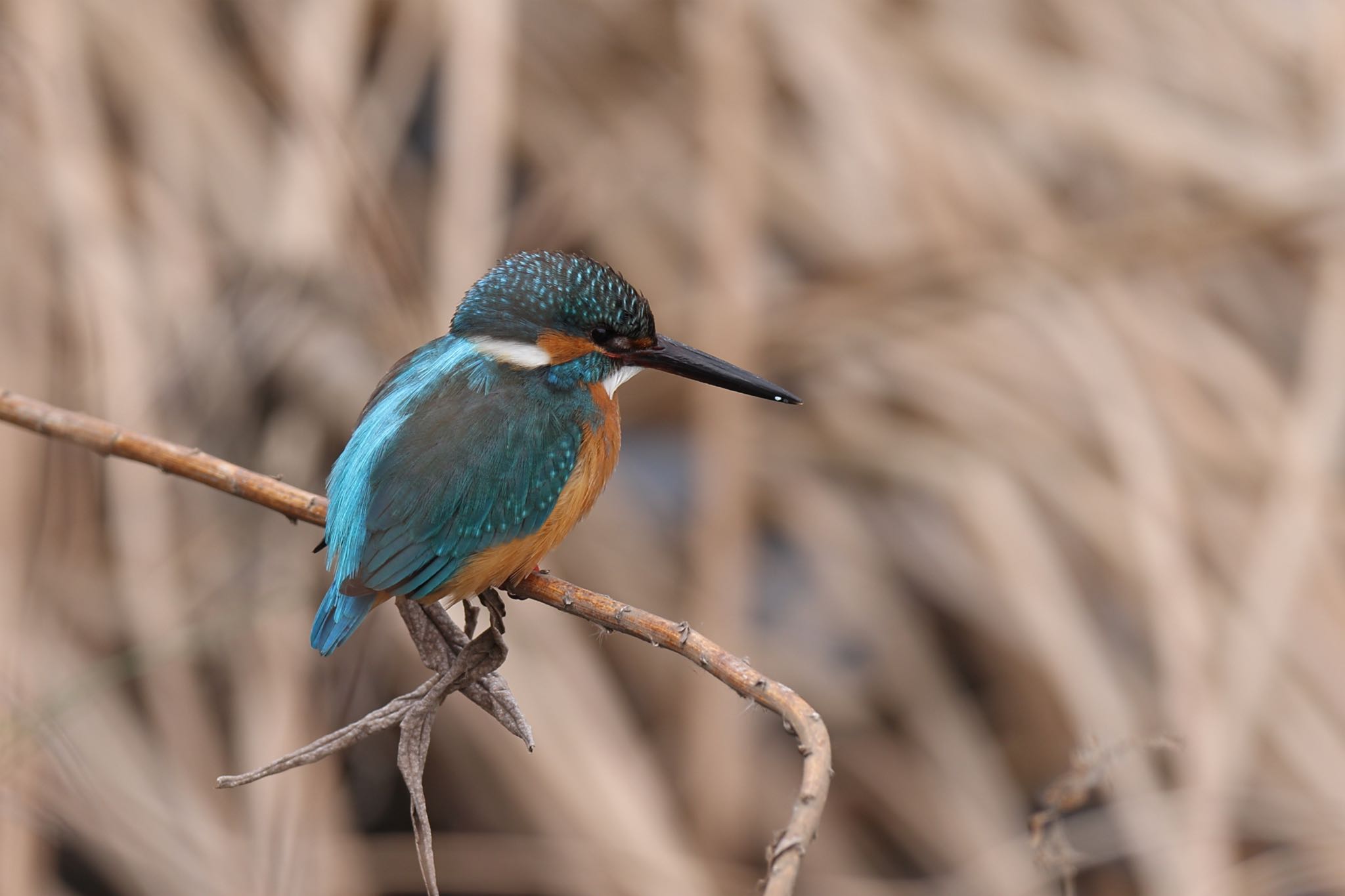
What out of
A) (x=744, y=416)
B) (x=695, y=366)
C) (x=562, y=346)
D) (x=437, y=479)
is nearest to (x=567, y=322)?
(x=562, y=346)

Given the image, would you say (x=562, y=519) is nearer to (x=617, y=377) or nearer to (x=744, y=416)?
(x=617, y=377)

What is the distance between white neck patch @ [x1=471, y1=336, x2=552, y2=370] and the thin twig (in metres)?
0.29

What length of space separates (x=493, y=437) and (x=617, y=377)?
9.7 inches

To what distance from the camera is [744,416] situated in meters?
2.65

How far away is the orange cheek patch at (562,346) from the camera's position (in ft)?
5.38

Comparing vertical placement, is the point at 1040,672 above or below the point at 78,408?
above

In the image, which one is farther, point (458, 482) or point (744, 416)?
point (744, 416)

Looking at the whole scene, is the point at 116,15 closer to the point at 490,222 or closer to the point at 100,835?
the point at 490,222

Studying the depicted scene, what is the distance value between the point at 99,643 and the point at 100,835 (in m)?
0.45

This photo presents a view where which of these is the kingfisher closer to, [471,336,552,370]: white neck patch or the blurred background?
Answer: [471,336,552,370]: white neck patch

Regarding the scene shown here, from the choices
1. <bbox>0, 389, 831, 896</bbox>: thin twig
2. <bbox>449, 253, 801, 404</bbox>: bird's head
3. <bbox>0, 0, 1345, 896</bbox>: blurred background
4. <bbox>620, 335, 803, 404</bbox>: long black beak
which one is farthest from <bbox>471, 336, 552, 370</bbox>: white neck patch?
<bbox>0, 0, 1345, 896</bbox>: blurred background

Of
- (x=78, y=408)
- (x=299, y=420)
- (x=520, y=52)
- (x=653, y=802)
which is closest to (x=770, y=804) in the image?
(x=653, y=802)

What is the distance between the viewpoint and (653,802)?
2.50 m

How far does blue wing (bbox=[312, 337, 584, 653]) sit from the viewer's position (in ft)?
4.61
